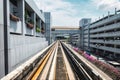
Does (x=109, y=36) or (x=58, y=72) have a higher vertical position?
(x=109, y=36)

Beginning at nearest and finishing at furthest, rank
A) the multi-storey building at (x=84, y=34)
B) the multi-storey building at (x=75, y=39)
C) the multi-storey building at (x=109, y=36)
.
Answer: the multi-storey building at (x=109, y=36) < the multi-storey building at (x=84, y=34) < the multi-storey building at (x=75, y=39)

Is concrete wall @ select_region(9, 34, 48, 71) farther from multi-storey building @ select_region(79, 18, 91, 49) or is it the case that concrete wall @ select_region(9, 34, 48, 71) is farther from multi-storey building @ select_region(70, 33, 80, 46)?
multi-storey building @ select_region(70, 33, 80, 46)

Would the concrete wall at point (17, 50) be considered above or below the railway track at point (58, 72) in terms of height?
above

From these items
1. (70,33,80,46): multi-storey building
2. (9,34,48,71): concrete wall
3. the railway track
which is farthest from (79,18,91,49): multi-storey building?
(9,34,48,71): concrete wall

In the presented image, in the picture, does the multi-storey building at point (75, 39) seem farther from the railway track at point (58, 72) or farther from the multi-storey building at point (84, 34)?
the railway track at point (58, 72)

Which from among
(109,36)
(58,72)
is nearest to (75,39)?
(109,36)

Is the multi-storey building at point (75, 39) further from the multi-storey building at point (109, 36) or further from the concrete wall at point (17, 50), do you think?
the concrete wall at point (17, 50)

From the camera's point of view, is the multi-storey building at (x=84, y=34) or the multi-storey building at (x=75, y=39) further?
the multi-storey building at (x=75, y=39)

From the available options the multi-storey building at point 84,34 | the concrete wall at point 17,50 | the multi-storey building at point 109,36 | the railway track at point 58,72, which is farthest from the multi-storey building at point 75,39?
the concrete wall at point 17,50

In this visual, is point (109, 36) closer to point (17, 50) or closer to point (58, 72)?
point (58, 72)

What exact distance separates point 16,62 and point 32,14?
21.3 m

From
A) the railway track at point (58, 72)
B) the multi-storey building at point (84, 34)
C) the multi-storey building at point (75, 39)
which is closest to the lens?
the railway track at point (58, 72)

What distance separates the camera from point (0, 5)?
13312mm

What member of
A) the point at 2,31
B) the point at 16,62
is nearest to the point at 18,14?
the point at 16,62
